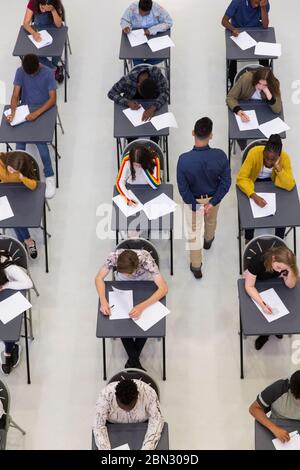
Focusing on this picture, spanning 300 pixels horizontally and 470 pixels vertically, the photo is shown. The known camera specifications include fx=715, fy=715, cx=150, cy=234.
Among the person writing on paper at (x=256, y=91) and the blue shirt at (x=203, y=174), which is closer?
the blue shirt at (x=203, y=174)

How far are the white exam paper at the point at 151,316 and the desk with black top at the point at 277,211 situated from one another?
Answer: 1.06 m

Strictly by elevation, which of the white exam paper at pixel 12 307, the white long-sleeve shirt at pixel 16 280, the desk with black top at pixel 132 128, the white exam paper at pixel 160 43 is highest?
the white exam paper at pixel 160 43

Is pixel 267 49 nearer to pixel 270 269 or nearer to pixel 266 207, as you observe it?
pixel 266 207

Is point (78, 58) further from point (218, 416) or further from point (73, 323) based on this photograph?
point (218, 416)

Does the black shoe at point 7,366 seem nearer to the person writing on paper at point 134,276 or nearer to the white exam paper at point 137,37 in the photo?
the person writing on paper at point 134,276

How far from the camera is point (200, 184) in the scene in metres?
5.92

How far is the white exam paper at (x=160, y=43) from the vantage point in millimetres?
7531

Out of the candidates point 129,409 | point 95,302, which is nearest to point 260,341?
point 95,302

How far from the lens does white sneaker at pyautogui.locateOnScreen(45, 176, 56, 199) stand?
23.4ft

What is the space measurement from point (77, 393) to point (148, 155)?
2.04 m

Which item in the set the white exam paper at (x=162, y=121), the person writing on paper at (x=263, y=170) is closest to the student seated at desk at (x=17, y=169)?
the white exam paper at (x=162, y=121)

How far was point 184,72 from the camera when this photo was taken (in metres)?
8.37

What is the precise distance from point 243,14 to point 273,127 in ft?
5.62

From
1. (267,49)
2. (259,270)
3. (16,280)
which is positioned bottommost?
(16,280)
